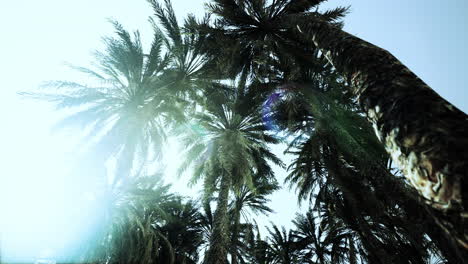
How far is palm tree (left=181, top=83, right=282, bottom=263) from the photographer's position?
9477mm

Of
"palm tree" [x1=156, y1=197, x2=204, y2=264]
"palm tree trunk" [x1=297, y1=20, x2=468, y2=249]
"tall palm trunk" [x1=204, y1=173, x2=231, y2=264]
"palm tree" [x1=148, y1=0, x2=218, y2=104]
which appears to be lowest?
"palm tree trunk" [x1=297, y1=20, x2=468, y2=249]

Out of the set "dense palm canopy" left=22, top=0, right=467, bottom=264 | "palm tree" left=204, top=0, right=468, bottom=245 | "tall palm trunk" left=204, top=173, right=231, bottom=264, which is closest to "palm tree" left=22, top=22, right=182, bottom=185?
"dense palm canopy" left=22, top=0, right=467, bottom=264

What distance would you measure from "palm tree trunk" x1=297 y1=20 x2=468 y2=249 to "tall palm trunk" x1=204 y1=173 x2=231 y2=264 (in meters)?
7.34

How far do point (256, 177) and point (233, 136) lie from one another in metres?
4.48

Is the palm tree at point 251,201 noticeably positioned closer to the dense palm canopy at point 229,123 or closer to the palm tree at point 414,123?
the dense palm canopy at point 229,123

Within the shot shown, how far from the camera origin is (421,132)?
1.16 meters

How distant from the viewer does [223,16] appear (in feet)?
26.6

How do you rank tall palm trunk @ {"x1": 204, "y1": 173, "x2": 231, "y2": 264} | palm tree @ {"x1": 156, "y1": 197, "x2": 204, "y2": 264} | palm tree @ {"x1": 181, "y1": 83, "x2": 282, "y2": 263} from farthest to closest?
palm tree @ {"x1": 156, "y1": 197, "x2": 204, "y2": 264}, palm tree @ {"x1": 181, "y1": 83, "x2": 282, "y2": 263}, tall palm trunk @ {"x1": 204, "y1": 173, "x2": 231, "y2": 264}

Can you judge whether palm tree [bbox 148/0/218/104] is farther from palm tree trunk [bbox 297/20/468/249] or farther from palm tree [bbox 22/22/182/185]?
palm tree trunk [bbox 297/20/468/249]

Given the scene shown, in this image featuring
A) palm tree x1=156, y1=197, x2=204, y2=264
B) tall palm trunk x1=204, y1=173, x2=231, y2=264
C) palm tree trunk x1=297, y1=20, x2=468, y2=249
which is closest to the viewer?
palm tree trunk x1=297, y1=20, x2=468, y2=249

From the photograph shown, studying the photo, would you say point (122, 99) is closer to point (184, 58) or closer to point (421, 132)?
point (184, 58)

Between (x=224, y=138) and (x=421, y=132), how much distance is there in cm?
898

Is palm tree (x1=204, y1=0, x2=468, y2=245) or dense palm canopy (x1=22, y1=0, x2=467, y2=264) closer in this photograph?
palm tree (x1=204, y1=0, x2=468, y2=245)

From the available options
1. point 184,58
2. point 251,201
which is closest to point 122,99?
point 184,58
